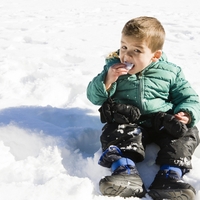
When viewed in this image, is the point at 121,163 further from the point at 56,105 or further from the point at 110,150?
the point at 56,105

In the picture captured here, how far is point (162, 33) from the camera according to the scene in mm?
2291

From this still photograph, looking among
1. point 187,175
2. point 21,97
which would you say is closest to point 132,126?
point 187,175

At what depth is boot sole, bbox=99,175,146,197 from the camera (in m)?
1.73

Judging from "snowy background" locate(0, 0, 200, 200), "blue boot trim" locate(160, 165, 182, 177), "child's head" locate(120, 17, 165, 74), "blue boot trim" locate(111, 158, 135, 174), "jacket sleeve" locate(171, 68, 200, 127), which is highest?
"child's head" locate(120, 17, 165, 74)

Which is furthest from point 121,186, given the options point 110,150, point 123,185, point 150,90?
point 150,90

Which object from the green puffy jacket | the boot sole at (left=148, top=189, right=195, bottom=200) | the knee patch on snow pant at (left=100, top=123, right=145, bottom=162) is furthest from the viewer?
the green puffy jacket

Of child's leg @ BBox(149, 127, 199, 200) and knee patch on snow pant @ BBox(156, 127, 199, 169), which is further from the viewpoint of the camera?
knee patch on snow pant @ BBox(156, 127, 199, 169)

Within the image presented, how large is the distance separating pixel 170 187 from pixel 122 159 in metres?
0.34

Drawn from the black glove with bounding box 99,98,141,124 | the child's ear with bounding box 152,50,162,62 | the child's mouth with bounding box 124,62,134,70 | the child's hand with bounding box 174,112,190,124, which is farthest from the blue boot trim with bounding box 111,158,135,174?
the child's ear with bounding box 152,50,162,62

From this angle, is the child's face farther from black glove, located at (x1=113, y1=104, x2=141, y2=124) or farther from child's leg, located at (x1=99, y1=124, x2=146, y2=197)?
child's leg, located at (x1=99, y1=124, x2=146, y2=197)

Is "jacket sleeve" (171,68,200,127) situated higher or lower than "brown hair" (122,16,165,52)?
lower

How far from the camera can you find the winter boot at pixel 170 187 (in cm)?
170

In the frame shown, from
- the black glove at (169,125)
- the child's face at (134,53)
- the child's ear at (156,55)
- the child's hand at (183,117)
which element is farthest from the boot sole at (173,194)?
the child's ear at (156,55)

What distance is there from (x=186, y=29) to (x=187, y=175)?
4829 mm
